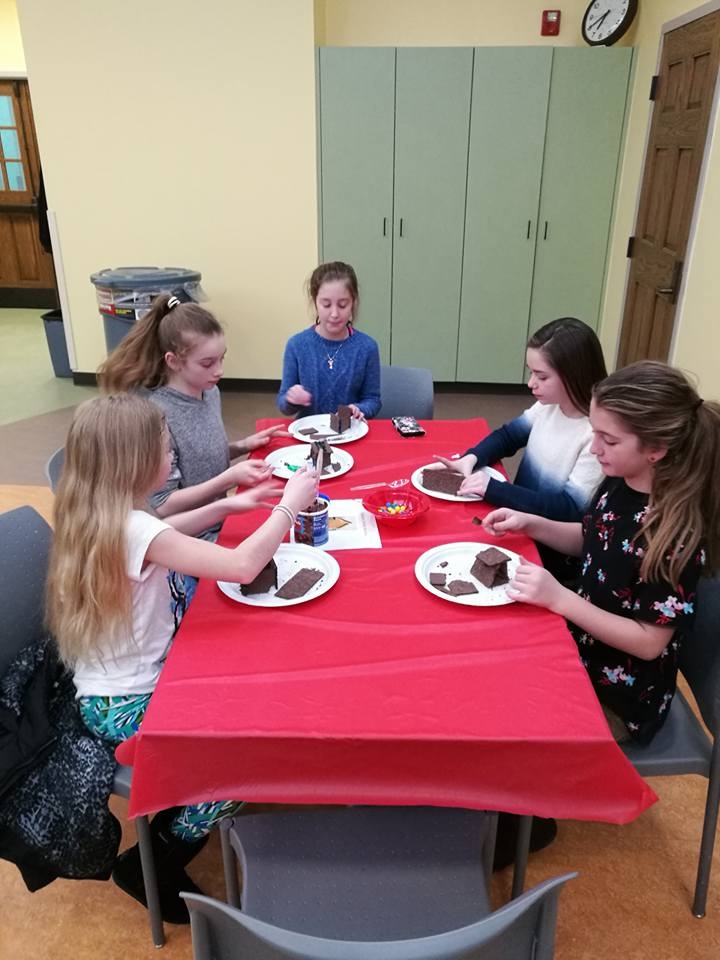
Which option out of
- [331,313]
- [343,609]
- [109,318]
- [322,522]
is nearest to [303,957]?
[343,609]

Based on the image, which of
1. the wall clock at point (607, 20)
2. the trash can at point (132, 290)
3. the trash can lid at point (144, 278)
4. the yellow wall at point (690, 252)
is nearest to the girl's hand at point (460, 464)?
the yellow wall at point (690, 252)

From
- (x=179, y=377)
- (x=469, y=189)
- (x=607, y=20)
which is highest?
(x=607, y=20)

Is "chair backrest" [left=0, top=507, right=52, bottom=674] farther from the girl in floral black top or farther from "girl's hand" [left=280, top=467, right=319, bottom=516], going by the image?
the girl in floral black top

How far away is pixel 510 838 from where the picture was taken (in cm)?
174

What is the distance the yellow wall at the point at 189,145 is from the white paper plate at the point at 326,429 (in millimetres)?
2875

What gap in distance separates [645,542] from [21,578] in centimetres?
131

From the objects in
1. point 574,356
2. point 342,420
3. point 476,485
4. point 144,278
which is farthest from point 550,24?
point 476,485

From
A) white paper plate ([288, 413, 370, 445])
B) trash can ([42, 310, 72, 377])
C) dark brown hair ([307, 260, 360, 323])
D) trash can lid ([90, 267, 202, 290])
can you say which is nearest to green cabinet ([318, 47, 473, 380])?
trash can lid ([90, 267, 202, 290])

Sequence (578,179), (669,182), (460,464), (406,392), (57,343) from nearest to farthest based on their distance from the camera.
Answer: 1. (460,464)
2. (406,392)
3. (669,182)
4. (578,179)
5. (57,343)

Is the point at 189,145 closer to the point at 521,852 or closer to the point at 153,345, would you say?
the point at 153,345

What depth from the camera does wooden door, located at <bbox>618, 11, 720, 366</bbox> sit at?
11.3ft

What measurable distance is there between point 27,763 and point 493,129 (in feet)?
14.8

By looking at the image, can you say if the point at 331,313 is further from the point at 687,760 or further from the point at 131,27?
the point at 131,27

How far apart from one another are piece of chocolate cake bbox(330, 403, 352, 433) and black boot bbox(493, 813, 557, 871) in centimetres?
121
